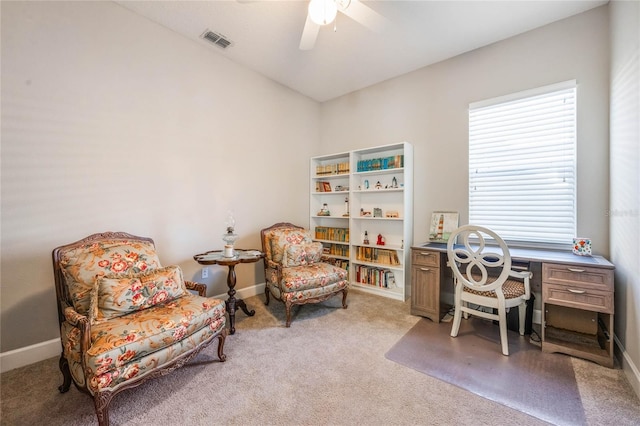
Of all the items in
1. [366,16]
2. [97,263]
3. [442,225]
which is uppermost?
[366,16]

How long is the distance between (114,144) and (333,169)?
108 inches

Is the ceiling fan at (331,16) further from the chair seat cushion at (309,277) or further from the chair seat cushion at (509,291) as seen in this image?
the chair seat cushion at (509,291)

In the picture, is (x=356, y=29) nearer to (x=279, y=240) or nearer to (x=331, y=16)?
(x=331, y=16)

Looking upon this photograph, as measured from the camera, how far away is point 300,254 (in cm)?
306

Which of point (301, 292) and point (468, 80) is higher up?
point (468, 80)

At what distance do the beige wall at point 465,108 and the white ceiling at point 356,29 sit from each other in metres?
0.17

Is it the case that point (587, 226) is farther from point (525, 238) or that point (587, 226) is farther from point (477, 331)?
point (477, 331)

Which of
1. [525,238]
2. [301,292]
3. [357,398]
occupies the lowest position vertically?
[357,398]

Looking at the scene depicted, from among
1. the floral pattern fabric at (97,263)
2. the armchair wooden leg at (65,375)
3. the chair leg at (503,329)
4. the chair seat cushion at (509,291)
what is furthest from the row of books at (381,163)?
the armchair wooden leg at (65,375)

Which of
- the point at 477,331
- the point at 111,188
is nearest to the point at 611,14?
the point at 477,331

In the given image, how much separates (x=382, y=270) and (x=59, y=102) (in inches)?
147

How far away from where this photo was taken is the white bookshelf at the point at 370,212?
3.40 meters

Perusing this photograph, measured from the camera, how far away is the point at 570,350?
2.07m

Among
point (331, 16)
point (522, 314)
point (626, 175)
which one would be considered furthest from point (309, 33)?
point (522, 314)
